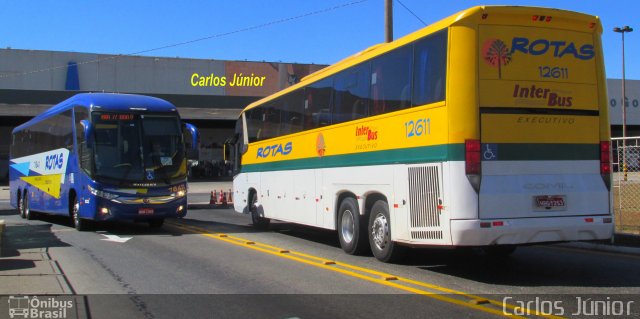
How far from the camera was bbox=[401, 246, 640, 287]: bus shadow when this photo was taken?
7922 mm

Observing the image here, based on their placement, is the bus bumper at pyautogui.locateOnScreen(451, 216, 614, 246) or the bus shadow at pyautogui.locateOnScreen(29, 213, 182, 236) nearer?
the bus bumper at pyautogui.locateOnScreen(451, 216, 614, 246)

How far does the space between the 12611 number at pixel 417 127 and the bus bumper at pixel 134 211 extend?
309 inches

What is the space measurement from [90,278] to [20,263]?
1.87 metres

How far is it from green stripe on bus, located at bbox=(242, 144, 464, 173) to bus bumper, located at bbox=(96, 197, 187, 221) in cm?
302

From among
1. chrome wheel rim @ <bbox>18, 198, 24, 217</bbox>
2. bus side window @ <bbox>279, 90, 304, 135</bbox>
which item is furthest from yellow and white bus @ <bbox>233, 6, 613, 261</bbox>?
chrome wheel rim @ <bbox>18, 198, 24, 217</bbox>

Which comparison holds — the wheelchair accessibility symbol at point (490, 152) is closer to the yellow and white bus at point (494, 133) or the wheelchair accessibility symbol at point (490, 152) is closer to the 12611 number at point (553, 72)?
the yellow and white bus at point (494, 133)

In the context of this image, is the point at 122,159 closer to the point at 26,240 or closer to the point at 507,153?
the point at 26,240

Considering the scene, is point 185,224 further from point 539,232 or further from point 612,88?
point 612,88

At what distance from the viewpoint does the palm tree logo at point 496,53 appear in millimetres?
7695

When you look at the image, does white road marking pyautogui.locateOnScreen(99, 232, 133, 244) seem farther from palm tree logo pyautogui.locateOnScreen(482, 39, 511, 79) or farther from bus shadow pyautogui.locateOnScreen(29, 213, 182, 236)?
palm tree logo pyautogui.locateOnScreen(482, 39, 511, 79)

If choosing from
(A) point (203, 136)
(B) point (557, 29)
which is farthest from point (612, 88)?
(B) point (557, 29)

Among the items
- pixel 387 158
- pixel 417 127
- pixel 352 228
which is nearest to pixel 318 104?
pixel 352 228

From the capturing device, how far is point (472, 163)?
24.7ft

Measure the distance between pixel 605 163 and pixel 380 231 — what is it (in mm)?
3585
